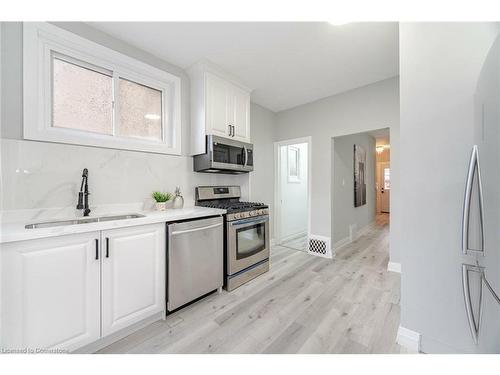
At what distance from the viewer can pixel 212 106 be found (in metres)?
2.36

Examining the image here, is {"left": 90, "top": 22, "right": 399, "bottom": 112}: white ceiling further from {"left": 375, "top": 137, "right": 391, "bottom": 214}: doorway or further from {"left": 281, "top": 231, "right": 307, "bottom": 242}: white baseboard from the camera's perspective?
{"left": 375, "top": 137, "right": 391, "bottom": 214}: doorway

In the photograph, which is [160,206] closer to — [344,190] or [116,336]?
[116,336]

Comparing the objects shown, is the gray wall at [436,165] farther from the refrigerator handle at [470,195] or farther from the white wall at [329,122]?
the white wall at [329,122]

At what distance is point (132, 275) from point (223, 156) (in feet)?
4.95

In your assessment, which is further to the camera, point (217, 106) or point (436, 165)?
point (217, 106)

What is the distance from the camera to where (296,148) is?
15.0ft

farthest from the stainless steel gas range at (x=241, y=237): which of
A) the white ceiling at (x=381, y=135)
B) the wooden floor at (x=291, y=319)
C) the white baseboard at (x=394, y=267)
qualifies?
the white ceiling at (x=381, y=135)

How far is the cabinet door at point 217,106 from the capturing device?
2.32 m

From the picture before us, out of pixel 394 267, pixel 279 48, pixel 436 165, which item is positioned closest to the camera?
pixel 436 165

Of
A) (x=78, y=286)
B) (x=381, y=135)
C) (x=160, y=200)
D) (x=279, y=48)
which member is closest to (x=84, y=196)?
(x=160, y=200)

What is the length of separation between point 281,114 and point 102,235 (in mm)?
3415

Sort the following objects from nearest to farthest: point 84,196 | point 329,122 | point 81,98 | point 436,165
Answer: point 436,165 → point 84,196 → point 81,98 → point 329,122

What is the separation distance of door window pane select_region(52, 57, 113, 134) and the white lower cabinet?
3.68 feet
